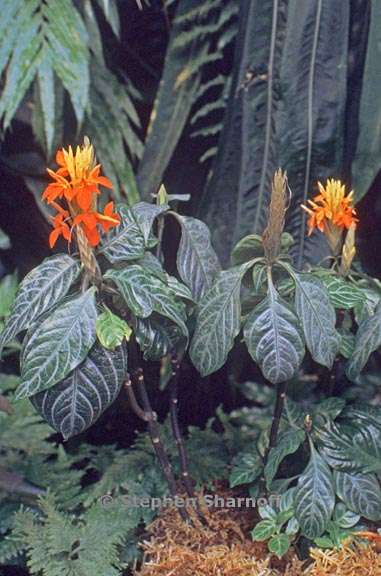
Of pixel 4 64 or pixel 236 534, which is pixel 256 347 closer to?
pixel 236 534

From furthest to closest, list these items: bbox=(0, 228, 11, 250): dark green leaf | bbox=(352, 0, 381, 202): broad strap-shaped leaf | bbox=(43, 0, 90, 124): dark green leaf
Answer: bbox=(0, 228, 11, 250): dark green leaf, bbox=(43, 0, 90, 124): dark green leaf, bbox=(352, 0, 381, 202): broad strap-shaped leaf

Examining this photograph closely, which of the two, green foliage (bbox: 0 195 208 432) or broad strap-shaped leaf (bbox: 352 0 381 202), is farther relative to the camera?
broad strap-shaped leaf (bbox: 352 0 381 202)

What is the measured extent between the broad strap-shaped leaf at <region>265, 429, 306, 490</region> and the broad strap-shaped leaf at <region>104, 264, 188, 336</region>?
21 cm

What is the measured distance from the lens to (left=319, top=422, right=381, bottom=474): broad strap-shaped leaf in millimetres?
968

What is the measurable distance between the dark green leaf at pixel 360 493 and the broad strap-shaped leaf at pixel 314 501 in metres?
0.02

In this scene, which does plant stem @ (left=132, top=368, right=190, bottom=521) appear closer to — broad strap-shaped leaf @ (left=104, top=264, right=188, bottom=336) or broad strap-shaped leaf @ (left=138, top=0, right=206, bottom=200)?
broad strap-shaped leaf @ (left=104, top=264, right=188, bottom=336)

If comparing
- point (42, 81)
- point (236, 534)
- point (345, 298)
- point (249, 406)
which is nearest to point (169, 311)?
point (345, 298)

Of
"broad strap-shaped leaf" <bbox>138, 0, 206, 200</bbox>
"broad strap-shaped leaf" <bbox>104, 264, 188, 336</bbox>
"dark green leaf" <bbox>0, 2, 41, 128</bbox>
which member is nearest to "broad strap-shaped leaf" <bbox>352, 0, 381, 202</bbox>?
Result: "broad strap-shaped leaf" <bbox>138, 0, 206, 200</bbox>

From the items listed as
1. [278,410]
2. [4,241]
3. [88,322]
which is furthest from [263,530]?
[4,241]

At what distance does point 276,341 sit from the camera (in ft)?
2.82

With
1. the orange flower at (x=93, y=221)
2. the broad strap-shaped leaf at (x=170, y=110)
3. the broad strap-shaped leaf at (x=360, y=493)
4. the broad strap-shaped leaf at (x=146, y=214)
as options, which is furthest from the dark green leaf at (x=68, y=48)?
the broad strap-shaped leaf at (x=360, y=493)

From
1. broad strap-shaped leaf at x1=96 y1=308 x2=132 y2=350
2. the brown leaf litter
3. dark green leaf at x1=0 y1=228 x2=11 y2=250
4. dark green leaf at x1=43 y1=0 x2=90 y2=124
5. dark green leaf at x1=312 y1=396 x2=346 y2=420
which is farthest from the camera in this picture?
dark green leaf at x1=0 y1=228 x2=11 y2=250

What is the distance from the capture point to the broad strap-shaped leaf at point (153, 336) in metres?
0.88

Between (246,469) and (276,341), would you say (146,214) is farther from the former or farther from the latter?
(246,469)
